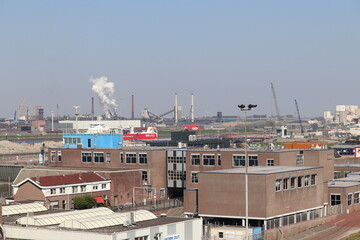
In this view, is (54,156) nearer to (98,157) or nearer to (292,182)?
(98,157)

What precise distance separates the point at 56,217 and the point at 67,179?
19.7 meters

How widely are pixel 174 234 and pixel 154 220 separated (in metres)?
2.23

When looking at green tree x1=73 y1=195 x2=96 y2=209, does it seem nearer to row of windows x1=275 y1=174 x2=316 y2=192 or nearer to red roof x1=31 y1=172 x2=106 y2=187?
red roof x1=31 y1=172 x2=106 y2=187

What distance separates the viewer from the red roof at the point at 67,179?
6656 cm

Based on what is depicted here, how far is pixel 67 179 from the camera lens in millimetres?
68625

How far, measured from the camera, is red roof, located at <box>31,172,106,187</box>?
66562 millimetres

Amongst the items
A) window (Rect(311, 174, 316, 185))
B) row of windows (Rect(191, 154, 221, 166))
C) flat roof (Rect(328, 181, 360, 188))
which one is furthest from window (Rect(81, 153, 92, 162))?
window (Rect(311, 174, 316, 185))

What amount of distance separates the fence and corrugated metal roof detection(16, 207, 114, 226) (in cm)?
1616

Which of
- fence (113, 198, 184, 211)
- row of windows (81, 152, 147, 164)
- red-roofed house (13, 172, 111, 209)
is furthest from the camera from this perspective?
row of windows (81, 152, 147, 164)

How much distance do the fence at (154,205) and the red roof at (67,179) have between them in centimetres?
332

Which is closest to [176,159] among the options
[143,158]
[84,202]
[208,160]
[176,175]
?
[176,175]

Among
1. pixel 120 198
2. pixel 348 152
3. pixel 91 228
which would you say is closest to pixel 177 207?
pixel 120 198

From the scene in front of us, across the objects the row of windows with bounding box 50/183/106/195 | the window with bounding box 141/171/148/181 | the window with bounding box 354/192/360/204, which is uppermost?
the window with bounding box 141/171/148/181

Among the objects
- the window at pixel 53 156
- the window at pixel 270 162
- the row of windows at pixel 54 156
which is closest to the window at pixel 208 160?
the window at pixel 270 162
